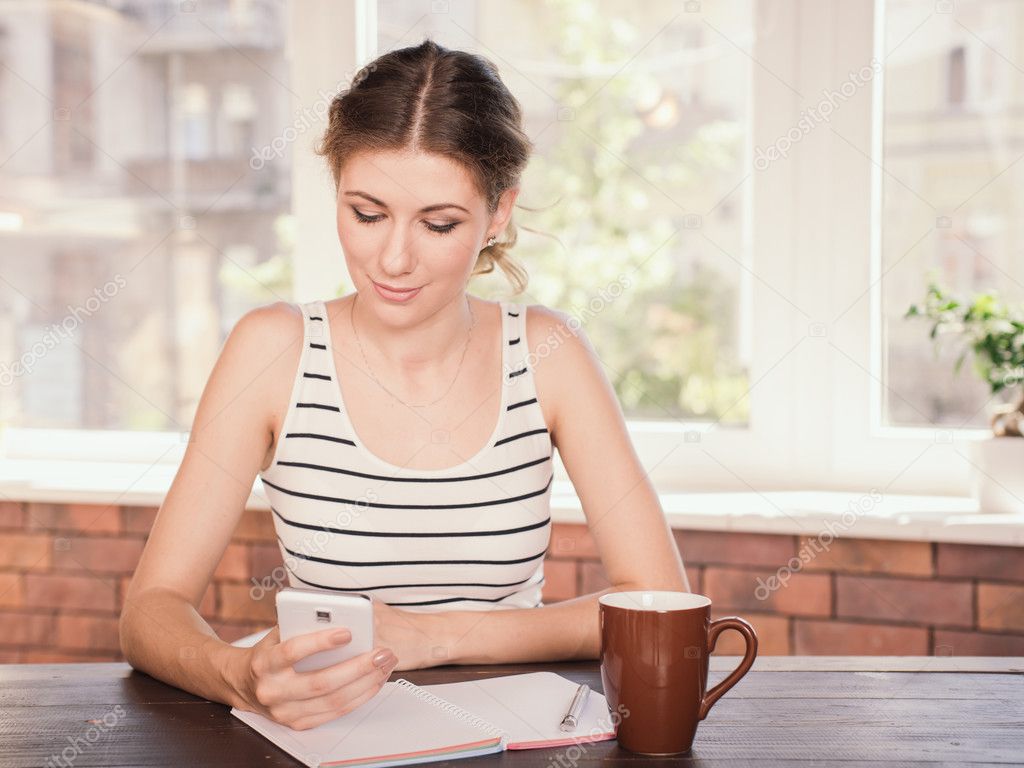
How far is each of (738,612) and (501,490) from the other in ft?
2.31

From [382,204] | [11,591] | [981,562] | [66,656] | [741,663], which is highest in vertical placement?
[382,204]

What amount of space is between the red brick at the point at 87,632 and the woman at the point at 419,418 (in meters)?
1.04

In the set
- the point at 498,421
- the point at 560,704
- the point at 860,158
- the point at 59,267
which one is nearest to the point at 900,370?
the point at 860,158

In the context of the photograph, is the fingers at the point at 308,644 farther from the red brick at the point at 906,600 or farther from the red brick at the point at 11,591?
the red brick at the point at 11,591

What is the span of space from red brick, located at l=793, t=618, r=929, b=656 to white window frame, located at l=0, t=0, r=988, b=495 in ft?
1.09

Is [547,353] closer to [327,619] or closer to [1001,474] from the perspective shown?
[327,619]

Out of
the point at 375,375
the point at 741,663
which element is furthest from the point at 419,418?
the point at 741,663

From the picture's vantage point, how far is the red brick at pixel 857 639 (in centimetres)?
185

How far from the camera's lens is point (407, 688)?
997mm

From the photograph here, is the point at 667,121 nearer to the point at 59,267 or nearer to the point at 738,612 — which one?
the point at 738,612

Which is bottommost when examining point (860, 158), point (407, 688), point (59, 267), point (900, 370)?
point (407, 688)

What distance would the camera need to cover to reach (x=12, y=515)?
7.57 feet

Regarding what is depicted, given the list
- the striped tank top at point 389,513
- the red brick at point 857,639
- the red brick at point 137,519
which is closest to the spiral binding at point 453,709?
the striped tank top at point 389,513

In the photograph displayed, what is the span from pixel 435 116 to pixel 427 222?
0.43ft
